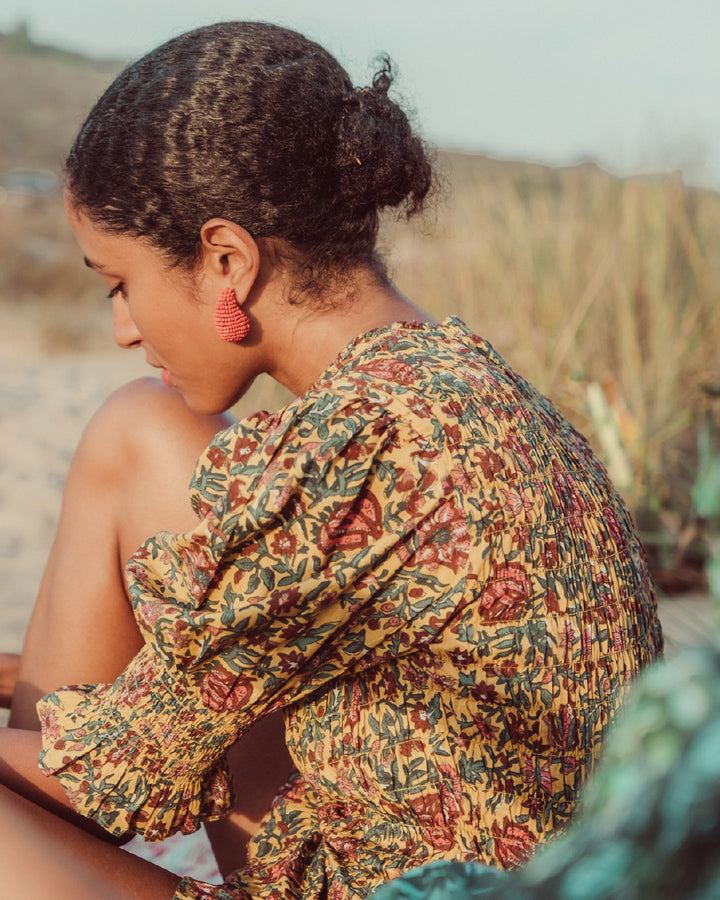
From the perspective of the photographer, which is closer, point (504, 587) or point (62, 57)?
point (504, 587)

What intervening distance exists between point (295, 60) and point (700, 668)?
1.36 meters

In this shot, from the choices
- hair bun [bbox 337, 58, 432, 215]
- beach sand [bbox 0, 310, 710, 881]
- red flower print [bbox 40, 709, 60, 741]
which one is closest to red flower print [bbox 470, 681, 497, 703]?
red flower print [bbox 40, 709, 60, 741]

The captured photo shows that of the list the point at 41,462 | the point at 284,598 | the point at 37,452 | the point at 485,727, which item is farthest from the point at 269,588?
the point at 37,452

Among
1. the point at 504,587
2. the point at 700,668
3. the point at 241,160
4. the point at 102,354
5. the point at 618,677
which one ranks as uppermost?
the point at 700,668

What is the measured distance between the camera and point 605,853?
1.50 ft

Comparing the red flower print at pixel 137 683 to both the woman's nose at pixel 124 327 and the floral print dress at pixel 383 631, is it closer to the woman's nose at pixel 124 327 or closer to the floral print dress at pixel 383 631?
the floral print dress at pixel 383 631

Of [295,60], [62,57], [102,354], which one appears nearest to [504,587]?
[295,60]

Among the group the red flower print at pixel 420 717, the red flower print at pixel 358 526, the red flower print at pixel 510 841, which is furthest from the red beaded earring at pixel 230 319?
the red flower print at pixel 510 841

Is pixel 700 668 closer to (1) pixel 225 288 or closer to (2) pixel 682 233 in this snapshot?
(1) pixel 225 288

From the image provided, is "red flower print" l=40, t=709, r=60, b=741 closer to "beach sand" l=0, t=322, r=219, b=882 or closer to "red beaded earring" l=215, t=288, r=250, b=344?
"red beaded earring" l=215, t=288, r=250, b=344

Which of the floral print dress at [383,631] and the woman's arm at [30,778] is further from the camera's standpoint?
the woman's arm at [30,778]

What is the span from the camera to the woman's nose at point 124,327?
5.67 feet

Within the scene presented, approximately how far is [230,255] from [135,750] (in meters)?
0.74

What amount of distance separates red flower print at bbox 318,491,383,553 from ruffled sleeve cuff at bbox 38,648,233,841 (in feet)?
0.87
